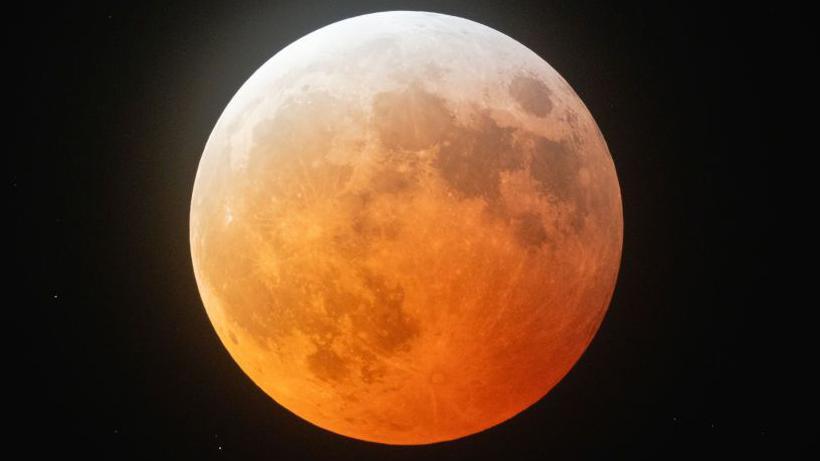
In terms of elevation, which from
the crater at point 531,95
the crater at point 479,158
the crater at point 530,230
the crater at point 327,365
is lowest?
the crater at point 327,365

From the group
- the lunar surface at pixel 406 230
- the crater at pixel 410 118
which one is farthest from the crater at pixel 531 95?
the crater at pixel 410 118

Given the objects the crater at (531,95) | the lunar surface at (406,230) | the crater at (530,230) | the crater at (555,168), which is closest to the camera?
the lunar surface at (406,230)

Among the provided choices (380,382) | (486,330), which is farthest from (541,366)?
(380,382)

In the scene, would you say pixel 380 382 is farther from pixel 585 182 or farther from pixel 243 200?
pixel 585 182

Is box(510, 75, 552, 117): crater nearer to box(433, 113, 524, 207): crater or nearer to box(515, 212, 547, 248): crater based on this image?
box(433, 113, 524, 207): crater

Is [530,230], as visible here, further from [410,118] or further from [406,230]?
[410,118]

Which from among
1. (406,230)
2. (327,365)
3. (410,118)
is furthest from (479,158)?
(327,365)

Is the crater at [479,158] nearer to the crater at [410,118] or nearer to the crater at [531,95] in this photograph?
the crater at [410,118]

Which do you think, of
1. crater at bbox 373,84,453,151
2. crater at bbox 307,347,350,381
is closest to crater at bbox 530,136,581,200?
crater at bbox 373,84,453,151
